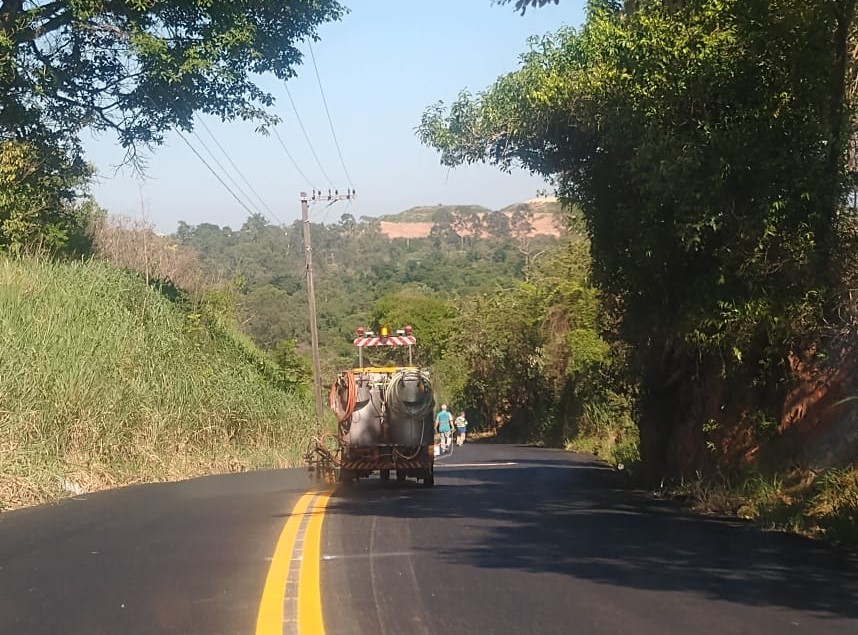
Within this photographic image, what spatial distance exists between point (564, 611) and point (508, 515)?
20.0ft

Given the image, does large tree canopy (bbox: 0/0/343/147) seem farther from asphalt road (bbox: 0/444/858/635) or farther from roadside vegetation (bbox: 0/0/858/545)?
asphalt road (bbox: 0/444/858/635)

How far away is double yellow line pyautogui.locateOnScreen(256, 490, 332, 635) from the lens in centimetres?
756

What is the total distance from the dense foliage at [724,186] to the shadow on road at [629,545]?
2624mm

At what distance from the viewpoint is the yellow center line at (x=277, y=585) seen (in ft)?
24.8

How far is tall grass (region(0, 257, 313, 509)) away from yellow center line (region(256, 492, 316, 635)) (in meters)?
5.79

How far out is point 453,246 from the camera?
450 feet

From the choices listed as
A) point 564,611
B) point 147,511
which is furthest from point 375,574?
point 147,511

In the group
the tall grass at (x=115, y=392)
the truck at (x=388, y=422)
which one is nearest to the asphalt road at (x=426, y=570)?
the truck at (x=388, y=422)

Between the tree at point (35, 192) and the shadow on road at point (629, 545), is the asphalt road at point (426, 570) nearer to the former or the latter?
the shadow on road at point (629, 545)

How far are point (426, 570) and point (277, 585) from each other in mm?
1369

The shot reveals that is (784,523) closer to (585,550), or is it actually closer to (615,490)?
(585,550)

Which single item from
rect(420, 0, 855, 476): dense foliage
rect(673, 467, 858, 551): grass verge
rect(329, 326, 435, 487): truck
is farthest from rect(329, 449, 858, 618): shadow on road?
rect(420, 0, 855, 476): dense foliage

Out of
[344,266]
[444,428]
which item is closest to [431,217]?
[344,266]

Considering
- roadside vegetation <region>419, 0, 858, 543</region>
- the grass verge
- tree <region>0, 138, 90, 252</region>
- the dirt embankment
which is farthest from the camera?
the dirt embankment
